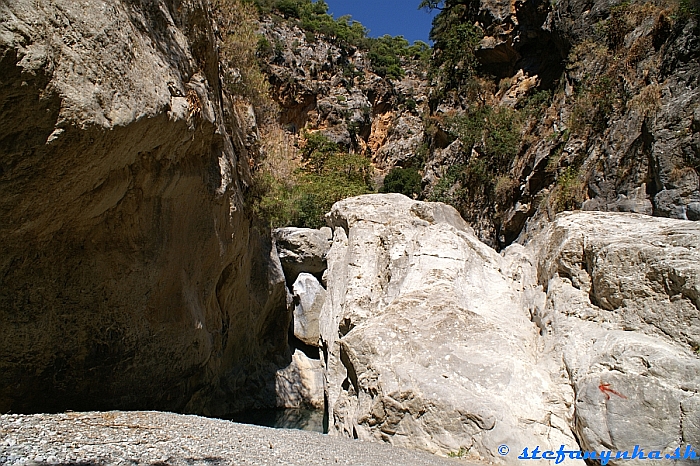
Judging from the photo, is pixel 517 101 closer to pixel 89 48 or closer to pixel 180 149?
pixel 180 149

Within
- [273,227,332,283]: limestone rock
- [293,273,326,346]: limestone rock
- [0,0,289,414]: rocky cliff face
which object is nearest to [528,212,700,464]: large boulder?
[0,0,289,414]: rocky cliff face

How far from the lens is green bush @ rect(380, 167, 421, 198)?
2712 centimetres

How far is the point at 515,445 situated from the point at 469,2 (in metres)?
21.5

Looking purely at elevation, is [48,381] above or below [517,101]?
below

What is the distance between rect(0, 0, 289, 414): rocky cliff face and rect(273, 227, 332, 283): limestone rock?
5.10 meters

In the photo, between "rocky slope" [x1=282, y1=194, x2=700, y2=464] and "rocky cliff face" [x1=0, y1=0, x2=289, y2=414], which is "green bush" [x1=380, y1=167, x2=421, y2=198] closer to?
"rocky cliff face" [x1=0, y1=0, x2=289, y2=414]

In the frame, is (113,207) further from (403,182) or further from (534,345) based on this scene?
(403,182)

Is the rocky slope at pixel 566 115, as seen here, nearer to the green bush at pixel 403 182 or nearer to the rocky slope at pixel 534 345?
the green bush at pixel 403 182

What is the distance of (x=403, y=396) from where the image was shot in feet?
19.5

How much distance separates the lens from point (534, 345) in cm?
661

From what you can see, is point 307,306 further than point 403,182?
No

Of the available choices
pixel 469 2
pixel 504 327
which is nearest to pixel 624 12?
pixel 469 2

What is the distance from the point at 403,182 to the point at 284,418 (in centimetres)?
1747

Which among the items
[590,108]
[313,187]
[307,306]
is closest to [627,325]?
[590,108]
